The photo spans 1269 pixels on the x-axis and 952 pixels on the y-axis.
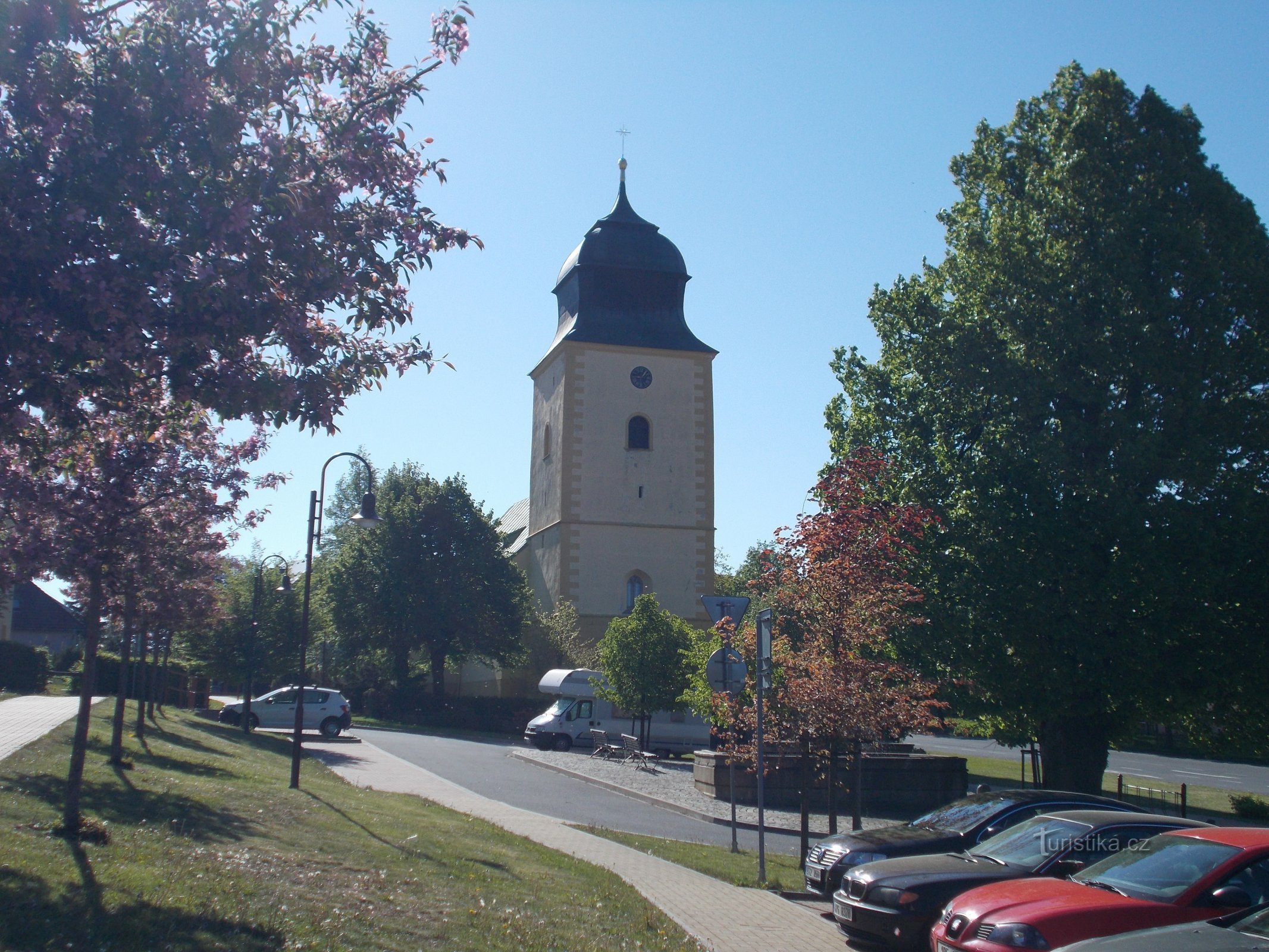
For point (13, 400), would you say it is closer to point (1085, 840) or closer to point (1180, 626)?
point (1085, 840)

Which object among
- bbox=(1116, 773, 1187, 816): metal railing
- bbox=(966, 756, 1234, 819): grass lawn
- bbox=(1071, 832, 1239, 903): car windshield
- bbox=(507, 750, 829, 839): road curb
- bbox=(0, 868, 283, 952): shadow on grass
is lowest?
bbox=(966, 756, 1234, 819): grass lawn

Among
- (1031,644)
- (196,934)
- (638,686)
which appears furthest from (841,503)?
(638,686)

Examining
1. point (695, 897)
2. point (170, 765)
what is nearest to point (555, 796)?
point (170, 765)

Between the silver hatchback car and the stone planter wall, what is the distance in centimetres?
1751

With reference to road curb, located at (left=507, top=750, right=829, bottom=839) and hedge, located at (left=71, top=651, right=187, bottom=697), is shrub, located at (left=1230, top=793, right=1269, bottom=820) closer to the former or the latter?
road curb, located at (left=507, top=750, right=829, bottom=839)

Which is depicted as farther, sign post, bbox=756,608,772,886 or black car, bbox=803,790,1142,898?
sign post, bbox=756,608,772,886

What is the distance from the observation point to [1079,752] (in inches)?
838

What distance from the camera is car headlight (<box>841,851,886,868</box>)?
40.1 ft

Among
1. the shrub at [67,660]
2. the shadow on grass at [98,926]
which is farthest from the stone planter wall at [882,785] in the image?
the shrub at [67,660]

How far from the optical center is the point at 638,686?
36.7 m

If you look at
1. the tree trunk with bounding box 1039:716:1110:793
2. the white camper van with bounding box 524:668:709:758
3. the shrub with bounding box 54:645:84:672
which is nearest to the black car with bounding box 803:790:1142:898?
the tree trunk with bounding box 1039:716:1110:793

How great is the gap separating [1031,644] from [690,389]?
105 feet

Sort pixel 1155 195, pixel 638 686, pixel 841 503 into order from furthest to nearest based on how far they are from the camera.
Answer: pixel 638 686, pixel 1155 195, pixel 841 503

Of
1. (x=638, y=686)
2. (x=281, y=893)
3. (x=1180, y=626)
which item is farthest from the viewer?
(x=638, y=686)
